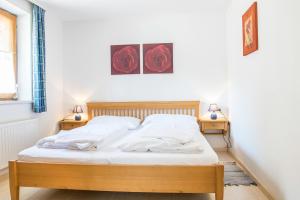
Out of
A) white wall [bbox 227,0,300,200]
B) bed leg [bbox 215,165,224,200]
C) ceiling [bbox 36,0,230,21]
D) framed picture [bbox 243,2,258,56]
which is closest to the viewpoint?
white wall [bbox 227,0,300,200]

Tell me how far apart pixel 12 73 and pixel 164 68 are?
2321 mm

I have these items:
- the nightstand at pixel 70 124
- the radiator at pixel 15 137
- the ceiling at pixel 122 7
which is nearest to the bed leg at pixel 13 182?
the radiator at pixel 15 137

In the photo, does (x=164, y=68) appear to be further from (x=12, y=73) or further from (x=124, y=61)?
(x=12, y=73)

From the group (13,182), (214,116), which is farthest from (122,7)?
(13,182)

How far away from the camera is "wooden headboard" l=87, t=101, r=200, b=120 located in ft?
12.9

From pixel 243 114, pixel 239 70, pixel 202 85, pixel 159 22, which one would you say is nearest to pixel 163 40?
pixel 159 22

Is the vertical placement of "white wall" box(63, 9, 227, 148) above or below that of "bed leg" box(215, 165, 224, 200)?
above

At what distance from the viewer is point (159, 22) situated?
4.04m

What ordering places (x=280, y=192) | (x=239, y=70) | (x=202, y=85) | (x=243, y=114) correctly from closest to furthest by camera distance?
(x=280, y=192)
(x=243, y=114)
(x=239, y=70)
(x=202, y=85)

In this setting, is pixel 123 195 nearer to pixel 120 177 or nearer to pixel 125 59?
pixel 120 177

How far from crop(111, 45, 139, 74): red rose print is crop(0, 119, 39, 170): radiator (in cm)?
157

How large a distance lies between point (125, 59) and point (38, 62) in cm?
139

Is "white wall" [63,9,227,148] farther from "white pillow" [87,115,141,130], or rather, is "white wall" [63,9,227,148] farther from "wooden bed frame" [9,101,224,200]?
"wooden bed frame" [9,101,224,200]

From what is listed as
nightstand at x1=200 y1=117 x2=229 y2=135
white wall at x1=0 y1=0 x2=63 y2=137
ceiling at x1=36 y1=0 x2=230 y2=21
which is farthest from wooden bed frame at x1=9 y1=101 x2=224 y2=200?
ceiling at x1=36 y1=0 x2=230 y2=21
